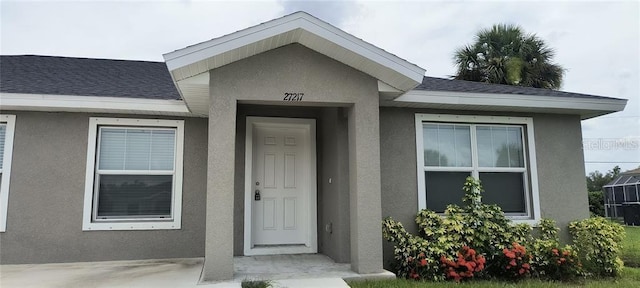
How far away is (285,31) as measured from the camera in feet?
14.4

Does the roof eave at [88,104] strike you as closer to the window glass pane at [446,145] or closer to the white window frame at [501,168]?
the white window frame at [501,168]

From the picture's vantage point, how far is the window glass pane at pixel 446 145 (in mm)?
6105

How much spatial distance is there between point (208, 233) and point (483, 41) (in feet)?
49.7

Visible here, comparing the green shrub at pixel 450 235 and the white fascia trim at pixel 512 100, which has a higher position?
the white fascia trim at pixel 512 100

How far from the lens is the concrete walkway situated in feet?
14.4

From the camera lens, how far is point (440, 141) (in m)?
6.17

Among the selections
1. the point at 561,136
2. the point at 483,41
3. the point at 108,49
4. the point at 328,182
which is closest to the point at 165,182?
the point at 328,182

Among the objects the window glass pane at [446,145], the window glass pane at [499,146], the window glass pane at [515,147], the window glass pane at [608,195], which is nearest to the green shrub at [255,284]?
the window glass pane at [446,145]

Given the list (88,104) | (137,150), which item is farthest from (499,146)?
(88,104)

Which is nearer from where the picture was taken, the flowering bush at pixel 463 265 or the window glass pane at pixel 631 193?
the flowering bush at pixel 463 265

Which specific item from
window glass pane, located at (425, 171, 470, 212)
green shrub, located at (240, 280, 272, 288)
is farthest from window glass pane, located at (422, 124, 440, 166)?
green shrub, located at (240, 280, 272, 288)

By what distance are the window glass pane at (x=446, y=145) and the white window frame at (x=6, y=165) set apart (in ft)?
20.3

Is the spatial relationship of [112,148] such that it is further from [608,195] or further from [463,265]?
[608,195]

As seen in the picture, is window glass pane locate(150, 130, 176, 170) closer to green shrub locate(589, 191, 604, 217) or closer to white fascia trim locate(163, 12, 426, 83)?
white fascia trim locate(163, 12, 426, 83)
